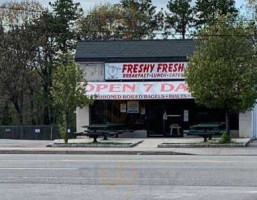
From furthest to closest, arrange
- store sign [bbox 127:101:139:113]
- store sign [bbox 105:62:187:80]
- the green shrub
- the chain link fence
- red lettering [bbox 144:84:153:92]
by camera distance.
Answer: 1. the chain link fence
2. store sign [bbox 127:101:139:113]
3. store sign [bbox 105:62:187:80]
4. red lettering [bbox 144:84:153:92]
5. the green shrub

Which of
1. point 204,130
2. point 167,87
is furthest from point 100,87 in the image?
point 204,130

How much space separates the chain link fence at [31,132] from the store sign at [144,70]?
461 centimetres

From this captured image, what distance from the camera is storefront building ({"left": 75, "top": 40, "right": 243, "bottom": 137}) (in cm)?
3412

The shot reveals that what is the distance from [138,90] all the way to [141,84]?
66 centimetres

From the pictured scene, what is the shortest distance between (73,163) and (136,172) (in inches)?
151

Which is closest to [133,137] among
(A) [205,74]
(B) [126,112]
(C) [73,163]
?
(B) [126,112]

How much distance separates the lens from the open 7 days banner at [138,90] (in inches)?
1286

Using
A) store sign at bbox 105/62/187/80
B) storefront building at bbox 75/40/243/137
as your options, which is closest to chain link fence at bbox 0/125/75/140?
storefront building at bbox 75/40/243/137

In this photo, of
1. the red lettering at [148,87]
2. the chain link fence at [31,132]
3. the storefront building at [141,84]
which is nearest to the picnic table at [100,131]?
the storefront building at [141,84]

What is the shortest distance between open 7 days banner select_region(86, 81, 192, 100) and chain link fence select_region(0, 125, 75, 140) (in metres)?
4.11

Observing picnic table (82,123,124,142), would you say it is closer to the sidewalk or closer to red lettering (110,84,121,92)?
red lettering (110,84,121,92)

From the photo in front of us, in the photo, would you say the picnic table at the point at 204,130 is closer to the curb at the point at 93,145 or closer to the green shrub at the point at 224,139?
the green shrub at the point at 224,139

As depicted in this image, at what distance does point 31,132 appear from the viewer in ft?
122

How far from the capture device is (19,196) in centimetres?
1155
